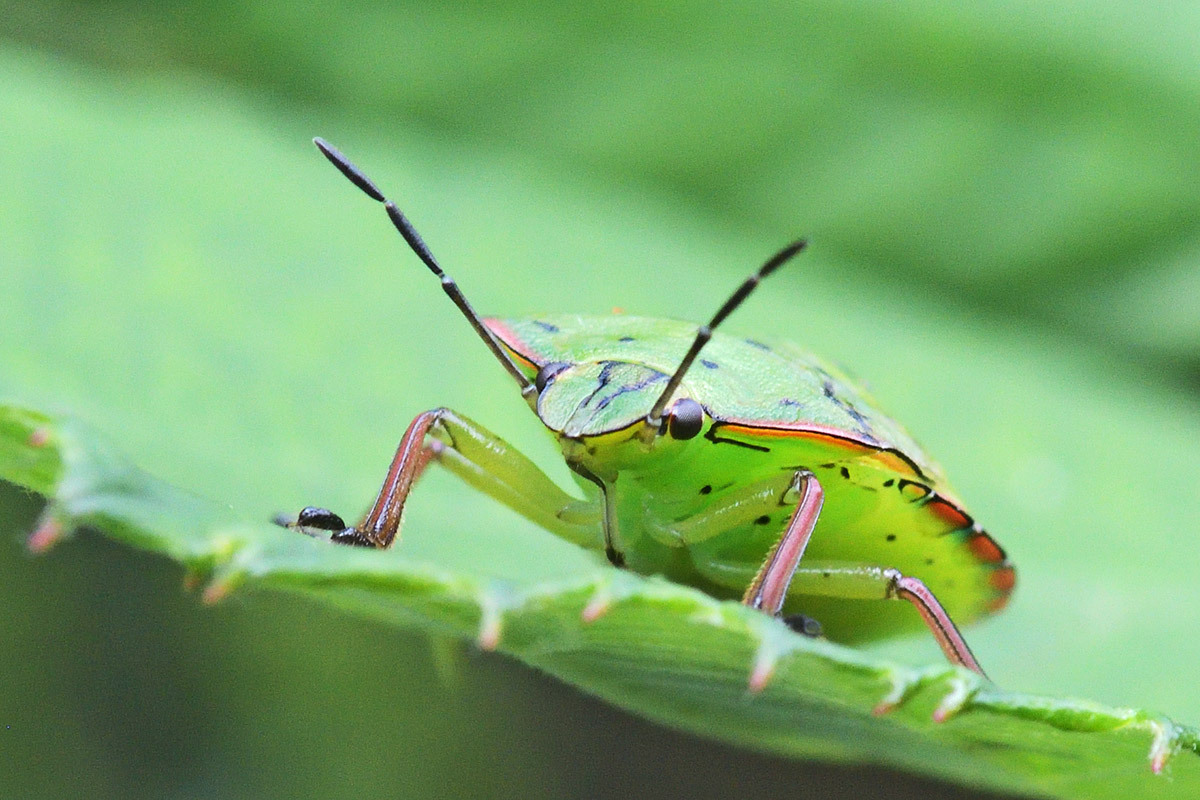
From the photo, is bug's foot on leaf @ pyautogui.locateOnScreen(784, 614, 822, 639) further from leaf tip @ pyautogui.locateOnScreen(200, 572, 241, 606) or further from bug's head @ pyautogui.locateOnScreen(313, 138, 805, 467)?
leaf tip @ pyautogui.locateOnScreen(200, 572, 241, 606)

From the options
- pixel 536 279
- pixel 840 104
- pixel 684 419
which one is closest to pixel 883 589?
pixel 684 419

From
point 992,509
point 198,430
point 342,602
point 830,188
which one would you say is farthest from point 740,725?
point 830,188

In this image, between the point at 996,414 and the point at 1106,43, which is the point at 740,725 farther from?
the point at 1106,43

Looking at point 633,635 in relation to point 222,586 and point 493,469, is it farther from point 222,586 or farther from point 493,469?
point 493,469

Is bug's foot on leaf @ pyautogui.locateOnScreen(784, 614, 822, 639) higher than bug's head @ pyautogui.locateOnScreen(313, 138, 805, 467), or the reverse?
bug's head @ pyautogui.locateOnScreen(313, 138, 805, 467)

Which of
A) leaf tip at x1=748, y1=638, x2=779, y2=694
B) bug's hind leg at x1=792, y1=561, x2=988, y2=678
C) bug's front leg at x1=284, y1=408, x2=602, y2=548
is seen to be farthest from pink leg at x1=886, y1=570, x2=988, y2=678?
leaf tip at x1=748, y1=638, x2=779, y2=694

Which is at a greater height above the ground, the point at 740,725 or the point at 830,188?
the point at 830,188
